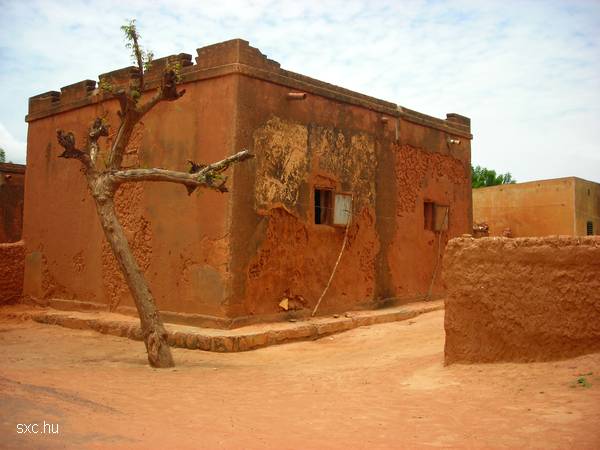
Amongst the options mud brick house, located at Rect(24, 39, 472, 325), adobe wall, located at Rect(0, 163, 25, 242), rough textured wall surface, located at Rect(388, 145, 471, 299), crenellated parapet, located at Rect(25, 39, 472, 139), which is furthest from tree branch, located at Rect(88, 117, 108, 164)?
adobe wall, located at Rect(0, 163, 25, 242)

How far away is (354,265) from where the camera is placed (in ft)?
37.8

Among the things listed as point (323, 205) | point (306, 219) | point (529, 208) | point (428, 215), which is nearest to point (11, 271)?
point (306, 219)

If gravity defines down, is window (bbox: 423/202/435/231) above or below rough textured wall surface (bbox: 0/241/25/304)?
above

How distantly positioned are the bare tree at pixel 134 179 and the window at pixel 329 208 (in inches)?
131

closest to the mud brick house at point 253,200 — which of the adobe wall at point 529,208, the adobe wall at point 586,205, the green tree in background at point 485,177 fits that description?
the adobe wall at point 529,208

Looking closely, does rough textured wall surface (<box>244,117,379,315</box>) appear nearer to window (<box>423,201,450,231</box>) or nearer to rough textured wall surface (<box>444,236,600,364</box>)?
window (<box>423,201,450,231</box>)

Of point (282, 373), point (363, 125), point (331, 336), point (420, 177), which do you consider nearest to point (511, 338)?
point (282, 373)

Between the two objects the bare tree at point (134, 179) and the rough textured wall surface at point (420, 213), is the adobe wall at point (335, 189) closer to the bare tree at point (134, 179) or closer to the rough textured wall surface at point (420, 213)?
the rough textured wall surface at point (420, 213)

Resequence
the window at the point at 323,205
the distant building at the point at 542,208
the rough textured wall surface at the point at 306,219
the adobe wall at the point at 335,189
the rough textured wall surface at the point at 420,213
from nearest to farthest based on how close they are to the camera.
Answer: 1. the adobe wall at the point at 335,189
2. the rough textured wall surface at the point at 306,219
3. the window at the point at 323,205
4. the rough textured wall surface at the point at 420,213
5. the distant building at the point at 542,208

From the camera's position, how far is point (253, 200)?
961 cm

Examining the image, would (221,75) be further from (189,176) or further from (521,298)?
(521,298)

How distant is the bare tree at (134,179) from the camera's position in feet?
24.8

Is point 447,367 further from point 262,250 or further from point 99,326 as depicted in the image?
point 99,326

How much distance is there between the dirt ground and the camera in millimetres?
3988
